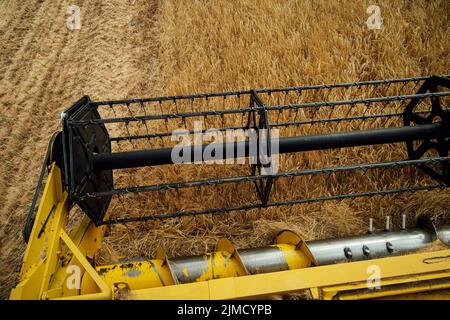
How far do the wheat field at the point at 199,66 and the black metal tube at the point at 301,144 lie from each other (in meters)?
0.59

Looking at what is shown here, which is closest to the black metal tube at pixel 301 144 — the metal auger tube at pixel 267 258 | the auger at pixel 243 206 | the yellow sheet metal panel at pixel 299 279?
the auger at pixel 243 206

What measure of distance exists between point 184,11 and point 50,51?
5.59 feet

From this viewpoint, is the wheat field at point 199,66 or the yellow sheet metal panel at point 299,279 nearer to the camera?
the yellow sheet metal panel at point 299,279

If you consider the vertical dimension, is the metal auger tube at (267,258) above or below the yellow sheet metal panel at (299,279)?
above

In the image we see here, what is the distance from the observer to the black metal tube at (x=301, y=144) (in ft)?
6.06

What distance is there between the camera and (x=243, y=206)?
1.97m

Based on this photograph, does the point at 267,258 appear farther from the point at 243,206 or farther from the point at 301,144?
the point at 301,144

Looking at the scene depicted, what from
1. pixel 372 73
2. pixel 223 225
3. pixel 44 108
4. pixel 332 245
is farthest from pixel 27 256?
pixel 372 73

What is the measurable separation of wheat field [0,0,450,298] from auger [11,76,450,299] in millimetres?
193

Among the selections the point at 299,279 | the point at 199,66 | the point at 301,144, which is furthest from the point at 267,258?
the point at 199,66

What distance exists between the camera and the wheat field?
91.3 inches

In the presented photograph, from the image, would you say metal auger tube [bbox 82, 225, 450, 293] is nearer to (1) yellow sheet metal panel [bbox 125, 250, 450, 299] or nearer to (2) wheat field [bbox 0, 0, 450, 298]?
(1) yellow sheet metal panel [bbox 125, 250, 450, 299]

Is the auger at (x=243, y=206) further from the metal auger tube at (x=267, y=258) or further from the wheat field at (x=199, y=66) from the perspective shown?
the wheat field at (x=199, y=66)

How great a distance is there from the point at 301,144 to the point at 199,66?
165 cm
